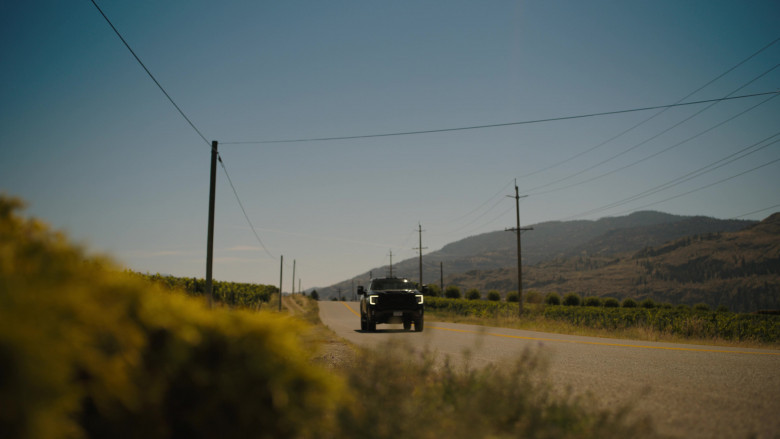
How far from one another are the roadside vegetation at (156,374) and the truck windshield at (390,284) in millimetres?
16413

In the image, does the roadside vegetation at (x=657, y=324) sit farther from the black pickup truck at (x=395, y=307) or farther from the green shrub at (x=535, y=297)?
the black pickup truck at (x=395, y=307)

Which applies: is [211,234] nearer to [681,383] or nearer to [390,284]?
[390,284]

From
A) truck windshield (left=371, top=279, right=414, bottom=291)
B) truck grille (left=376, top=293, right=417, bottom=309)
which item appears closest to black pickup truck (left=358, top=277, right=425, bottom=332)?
truck grille (left=376, top=293, right=417, bottom=309)

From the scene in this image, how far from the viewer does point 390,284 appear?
796 inches

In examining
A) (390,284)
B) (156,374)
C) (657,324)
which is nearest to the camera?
(156,374)

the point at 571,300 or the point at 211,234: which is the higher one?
the point at 211,234

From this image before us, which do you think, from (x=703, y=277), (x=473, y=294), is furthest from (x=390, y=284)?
(x=703, y=277)

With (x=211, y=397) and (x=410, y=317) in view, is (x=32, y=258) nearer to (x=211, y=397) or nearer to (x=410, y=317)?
(x=211, y=397)

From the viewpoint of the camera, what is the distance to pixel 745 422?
190 inches

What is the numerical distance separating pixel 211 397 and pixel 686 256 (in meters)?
221

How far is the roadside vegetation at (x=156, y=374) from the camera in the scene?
5.91ft

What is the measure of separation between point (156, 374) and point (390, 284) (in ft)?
58.9

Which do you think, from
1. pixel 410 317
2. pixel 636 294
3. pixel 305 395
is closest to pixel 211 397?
pixel 305 395

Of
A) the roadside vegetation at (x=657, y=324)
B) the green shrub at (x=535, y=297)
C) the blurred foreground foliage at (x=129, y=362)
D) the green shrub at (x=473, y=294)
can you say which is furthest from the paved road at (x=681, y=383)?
the green shrub at (x=473, y=294)
